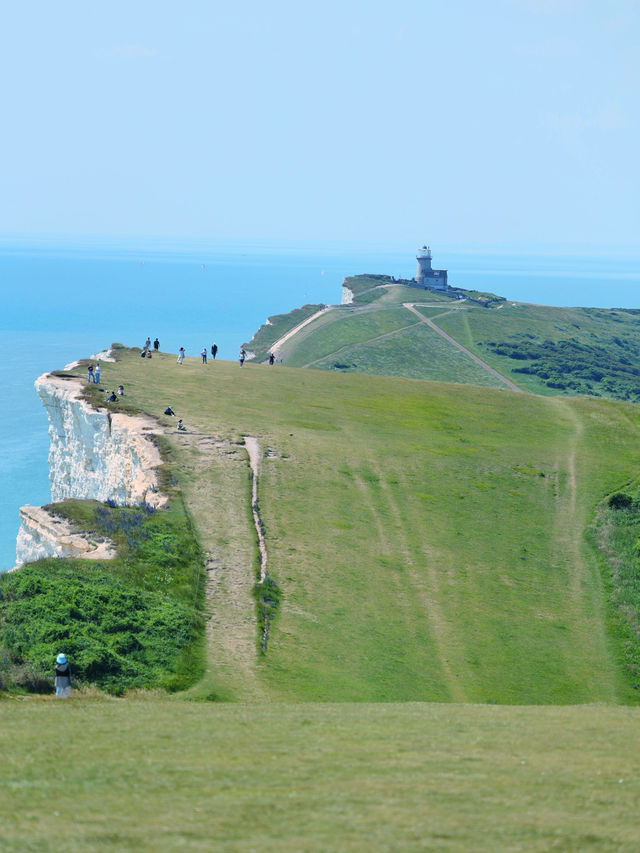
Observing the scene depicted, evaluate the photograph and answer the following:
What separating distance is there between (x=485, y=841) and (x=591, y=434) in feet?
171

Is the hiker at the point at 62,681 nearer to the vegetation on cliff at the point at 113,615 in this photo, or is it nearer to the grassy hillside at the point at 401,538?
the vegetation on cliff at the point at 113,615

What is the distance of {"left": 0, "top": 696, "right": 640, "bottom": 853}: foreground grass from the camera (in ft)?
42.6

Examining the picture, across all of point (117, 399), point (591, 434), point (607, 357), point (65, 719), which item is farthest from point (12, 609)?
point (607, 357)

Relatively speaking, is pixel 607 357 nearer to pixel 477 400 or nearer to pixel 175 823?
pixel 477 400

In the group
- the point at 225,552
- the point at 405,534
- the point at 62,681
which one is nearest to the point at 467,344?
the point at 405,534

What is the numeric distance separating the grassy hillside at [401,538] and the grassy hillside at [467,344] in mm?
59109

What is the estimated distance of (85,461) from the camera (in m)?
51.0

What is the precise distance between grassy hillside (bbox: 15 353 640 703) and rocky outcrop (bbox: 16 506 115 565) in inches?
180

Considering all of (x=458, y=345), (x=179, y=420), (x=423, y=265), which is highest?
(x=423, y=265)

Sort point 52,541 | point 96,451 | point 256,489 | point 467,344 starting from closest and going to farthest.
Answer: point 52,541, point 256,489, point 96,451, point 467,344

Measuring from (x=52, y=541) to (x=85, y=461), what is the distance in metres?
17.3

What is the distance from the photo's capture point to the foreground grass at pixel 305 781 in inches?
512

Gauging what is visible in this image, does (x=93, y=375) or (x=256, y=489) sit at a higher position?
(x=93, y=375)

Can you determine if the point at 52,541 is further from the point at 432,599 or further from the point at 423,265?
the point at 423,265
